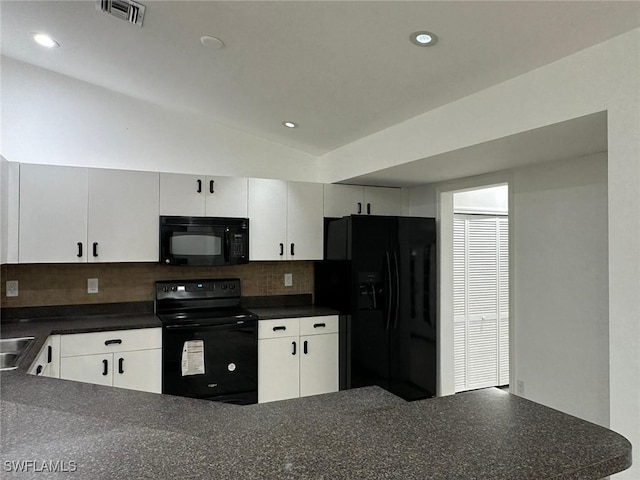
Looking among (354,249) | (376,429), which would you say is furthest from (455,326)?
(376,429)

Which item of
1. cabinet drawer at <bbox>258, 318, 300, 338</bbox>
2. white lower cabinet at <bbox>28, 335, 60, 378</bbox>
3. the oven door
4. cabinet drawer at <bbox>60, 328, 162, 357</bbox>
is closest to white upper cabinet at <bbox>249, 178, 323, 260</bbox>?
cabinet drawer at <bbox>258, 318, 300, 338</bbox>

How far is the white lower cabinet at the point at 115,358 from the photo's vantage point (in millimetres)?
3105

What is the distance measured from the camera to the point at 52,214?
3.26m

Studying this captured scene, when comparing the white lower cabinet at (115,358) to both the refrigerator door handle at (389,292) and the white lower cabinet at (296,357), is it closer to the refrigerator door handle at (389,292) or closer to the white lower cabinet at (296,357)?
the white lower cabinet at (296,357)

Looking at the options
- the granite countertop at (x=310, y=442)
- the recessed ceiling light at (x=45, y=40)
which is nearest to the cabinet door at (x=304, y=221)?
the recessed ceiling light at (x=45, y=40)

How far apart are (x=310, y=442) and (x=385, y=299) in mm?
2928

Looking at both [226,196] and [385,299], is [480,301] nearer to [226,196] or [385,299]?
[385,299]

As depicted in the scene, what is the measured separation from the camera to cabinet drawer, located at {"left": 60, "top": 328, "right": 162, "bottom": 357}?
3101mm

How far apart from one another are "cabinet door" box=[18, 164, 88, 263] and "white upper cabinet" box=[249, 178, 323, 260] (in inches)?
53.7

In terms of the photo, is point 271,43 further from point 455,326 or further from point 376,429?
point 455,326

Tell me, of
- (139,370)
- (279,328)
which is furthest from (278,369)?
(139,370)

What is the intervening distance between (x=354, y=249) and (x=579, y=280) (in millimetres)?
1711

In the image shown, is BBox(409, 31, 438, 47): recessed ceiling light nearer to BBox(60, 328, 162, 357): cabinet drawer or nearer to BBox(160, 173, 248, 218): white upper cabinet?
BBox(160, 173, 248, 218): white upper cabinet

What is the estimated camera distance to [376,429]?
42.8 inches
